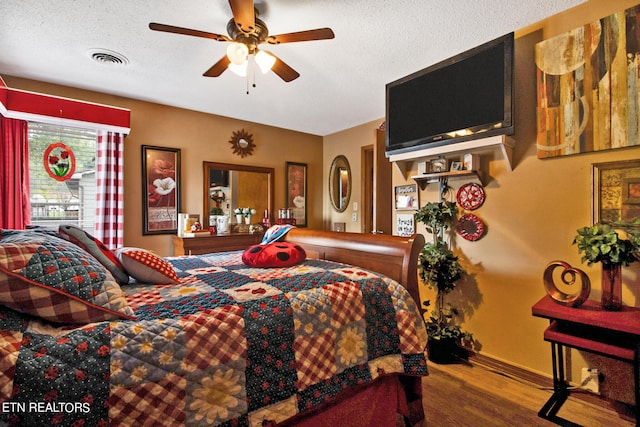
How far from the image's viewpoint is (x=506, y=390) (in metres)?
1.97

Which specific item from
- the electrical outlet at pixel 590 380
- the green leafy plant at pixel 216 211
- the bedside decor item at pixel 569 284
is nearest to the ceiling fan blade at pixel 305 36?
the bedside decor item at pixel 569 284

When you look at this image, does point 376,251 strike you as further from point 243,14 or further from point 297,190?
point 297,190

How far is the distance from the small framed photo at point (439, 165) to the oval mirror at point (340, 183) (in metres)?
2.03

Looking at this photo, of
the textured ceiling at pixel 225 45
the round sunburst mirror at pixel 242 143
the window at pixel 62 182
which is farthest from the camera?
the round sunburst mirror at pixel 242 143

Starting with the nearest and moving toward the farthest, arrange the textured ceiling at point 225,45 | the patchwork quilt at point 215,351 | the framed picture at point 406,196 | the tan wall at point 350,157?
the patchwork quilt at point 215,351
the textured ceiling at point 225,45
the framed picture at point 406,196
the tan wall at point 350,157

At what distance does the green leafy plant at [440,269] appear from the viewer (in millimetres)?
2357

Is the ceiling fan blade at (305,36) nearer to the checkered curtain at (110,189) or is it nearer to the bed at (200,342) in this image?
the bed at (200,342)

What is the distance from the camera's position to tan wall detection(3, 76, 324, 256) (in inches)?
132

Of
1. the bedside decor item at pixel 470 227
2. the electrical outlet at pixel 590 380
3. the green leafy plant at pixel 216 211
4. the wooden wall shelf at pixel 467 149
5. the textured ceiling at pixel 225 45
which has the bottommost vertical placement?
the electrical outlet at pixel 590 380

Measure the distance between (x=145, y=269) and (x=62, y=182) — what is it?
2.53 m

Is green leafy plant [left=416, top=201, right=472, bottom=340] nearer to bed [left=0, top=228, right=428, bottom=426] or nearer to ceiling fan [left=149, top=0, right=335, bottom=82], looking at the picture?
bed [left=0, top=228, right=428, bottom=426]

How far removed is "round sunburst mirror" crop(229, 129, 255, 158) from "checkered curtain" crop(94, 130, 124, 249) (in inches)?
52.2

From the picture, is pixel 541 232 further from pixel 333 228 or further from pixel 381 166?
pixel 333 228

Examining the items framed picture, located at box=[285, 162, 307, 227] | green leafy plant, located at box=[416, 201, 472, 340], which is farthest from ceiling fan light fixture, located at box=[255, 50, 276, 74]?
framed picture, located at box=[285, 162, 307, 227]
